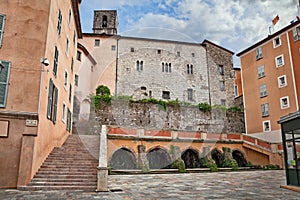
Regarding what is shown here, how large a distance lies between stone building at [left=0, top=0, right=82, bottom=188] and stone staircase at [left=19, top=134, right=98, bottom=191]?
374 mm

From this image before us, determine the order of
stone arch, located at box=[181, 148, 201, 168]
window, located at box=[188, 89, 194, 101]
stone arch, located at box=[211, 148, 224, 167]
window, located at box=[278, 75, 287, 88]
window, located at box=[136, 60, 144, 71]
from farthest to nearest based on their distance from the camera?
window, located at box=[136, 60, 144, 71]
window, located at box=[188, 89, 194, 101]
window, located at box=[278, 75, 287, 88]
stone arch, located at box=[211, 148, 224, 167]
stone arch, located at box=[181, 148, 201, 168]

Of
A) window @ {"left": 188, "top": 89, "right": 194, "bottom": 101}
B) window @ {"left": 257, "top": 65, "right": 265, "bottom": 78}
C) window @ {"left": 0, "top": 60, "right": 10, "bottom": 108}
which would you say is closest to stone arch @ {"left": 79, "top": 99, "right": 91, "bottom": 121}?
window @ {"left": 188, "top": 89, "right": 194, "bottom": 101}

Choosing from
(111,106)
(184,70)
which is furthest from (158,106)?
(184,70)

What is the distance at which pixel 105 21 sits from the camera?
4325 centimetres

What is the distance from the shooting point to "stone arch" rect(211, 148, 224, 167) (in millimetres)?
20062

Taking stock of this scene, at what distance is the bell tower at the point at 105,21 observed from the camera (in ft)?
139

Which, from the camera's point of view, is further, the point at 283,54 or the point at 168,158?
the point at 283,54

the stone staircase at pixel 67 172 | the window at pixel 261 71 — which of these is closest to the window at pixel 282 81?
the window at pixel 261 71

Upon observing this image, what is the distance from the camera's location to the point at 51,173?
9.70 metres

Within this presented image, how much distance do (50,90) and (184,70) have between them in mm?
23571

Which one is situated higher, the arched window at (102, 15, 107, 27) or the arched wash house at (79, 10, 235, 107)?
the arched window at (102, 15, 107, 27)

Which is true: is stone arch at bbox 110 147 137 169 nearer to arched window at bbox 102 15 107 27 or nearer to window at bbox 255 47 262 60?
window at bbox 255 47 262 60

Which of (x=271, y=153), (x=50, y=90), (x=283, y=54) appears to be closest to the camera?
(x=50, y=90)

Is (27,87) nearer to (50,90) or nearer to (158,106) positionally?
(50,90)
